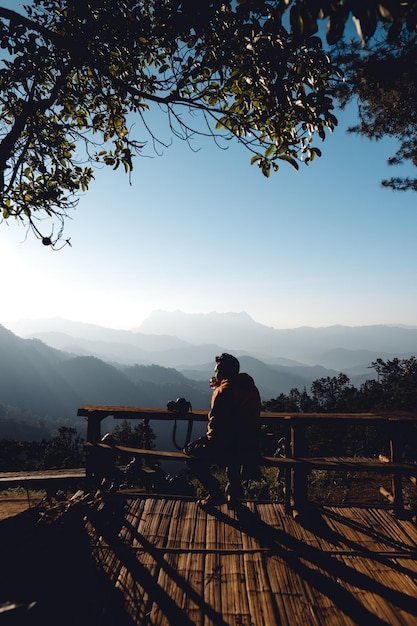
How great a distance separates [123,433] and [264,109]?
46511mm

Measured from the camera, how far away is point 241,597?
321 cm

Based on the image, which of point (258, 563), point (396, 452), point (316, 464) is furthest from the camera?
point (396, 452)

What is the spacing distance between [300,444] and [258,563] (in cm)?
174

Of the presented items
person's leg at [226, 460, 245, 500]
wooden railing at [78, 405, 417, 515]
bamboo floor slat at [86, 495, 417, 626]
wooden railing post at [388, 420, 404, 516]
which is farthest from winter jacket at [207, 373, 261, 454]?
wooden railing post at [388, 420, 404, 516]

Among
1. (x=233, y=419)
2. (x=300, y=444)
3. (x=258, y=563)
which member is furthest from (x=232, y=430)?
(x=258, y=563)

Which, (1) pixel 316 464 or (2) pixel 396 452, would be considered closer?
(1) pixel 316 464

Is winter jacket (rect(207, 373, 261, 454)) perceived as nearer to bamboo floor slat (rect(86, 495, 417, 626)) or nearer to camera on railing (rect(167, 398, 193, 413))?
camera on railing (rect(167, 398, 193, 413))

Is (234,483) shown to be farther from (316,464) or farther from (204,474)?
(316,464)

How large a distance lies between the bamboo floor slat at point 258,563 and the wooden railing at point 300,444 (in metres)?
0.39

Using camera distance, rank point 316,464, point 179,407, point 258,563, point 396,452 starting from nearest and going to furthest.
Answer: point 258,563
point 316,464
point 396,452
point 179,407

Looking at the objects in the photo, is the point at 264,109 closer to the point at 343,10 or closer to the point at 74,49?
the point at 74,49

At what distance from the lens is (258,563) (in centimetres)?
373

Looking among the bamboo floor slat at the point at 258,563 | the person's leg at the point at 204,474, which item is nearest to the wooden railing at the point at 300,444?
the person's leg at the point at 204,474

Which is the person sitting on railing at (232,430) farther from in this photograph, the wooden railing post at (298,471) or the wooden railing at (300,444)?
the wooden railing post at (298,471)
